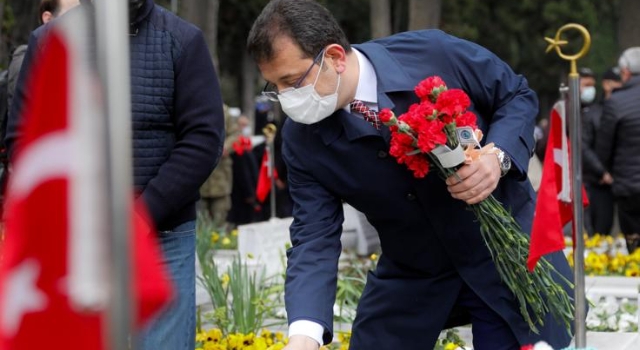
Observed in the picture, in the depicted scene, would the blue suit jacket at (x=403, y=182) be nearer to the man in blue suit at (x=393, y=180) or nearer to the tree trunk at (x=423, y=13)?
the man in blue suit at (x=393, y=180)

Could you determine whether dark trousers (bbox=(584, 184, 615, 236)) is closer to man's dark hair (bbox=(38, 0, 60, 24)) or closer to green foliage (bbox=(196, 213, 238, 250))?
green foliage (bbox=(196, 213, 238, 250))

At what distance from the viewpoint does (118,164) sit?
1.73 meters

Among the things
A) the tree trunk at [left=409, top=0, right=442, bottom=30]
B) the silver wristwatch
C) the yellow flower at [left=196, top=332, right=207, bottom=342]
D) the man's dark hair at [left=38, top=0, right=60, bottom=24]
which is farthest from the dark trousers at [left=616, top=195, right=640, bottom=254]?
the silver wristwatch

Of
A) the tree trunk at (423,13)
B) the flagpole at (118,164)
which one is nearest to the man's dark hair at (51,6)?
the flagpole at (118,164)

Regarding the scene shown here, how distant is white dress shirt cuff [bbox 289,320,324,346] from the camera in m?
3.74

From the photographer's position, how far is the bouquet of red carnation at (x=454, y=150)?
362cm

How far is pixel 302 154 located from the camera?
12.9ft

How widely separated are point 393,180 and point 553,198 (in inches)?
31.8

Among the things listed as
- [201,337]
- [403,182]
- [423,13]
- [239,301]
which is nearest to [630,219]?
[239,301]

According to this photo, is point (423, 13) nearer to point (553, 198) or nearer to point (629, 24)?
point (629, 24)

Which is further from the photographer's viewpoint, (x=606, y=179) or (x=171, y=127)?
(x=606, y=179)

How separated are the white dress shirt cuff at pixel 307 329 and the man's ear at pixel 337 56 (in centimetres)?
70

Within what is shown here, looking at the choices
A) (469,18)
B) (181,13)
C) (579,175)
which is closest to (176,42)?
(579,175)

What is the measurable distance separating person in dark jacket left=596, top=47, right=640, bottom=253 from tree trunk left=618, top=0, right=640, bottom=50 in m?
7.24
